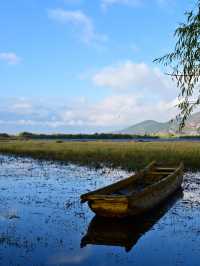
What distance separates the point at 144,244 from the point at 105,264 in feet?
8.91

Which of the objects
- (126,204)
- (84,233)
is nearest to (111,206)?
(126,204)

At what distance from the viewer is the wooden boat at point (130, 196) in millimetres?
17250

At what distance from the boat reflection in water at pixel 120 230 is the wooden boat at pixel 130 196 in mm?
388

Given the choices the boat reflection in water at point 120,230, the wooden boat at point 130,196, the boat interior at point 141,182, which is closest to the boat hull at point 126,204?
the wooden boat at point 130,196

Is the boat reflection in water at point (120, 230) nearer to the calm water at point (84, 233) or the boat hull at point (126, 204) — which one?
the calm water at point (84, 233)

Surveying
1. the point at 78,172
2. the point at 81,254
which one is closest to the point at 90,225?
the point at 81,254

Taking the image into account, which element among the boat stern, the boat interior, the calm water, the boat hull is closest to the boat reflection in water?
the calm water

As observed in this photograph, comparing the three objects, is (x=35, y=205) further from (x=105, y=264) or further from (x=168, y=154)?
(x=168, y=154)

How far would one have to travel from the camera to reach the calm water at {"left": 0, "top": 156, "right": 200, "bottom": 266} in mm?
12812

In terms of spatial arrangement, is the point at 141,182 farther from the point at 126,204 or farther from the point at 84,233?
the point at 84,233

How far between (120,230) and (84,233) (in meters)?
1.59

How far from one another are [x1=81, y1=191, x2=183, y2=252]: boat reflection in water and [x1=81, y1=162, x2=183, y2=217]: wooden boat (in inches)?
15.3

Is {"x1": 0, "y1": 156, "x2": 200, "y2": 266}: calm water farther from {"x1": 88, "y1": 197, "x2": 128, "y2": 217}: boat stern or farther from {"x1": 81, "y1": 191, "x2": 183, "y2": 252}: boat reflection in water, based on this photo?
{"x1": 88, "y1": 197, "x2": 128, "y2": 217}: boat stern

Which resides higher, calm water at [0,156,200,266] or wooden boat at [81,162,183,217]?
wooden boat at [81,162,183,217]
